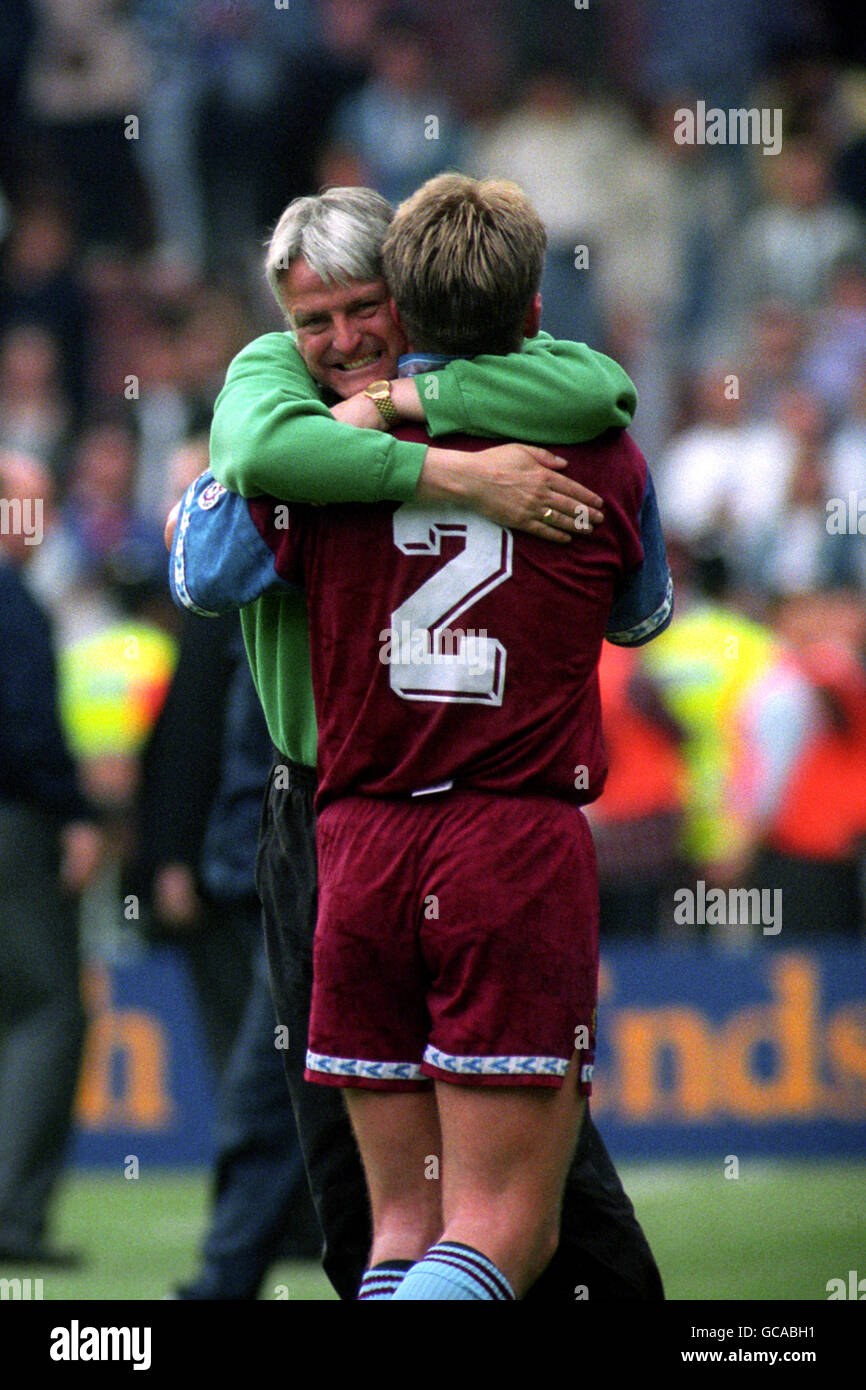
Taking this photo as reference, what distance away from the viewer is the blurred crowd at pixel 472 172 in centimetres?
1135

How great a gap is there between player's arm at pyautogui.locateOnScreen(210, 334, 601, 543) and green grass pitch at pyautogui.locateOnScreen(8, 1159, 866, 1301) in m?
3.04

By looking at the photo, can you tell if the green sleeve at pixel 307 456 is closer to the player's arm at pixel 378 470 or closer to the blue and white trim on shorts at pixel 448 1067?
the player's arm at pixel 378 470

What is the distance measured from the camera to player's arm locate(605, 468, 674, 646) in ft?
11.8

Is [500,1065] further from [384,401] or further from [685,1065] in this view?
[685,1065]

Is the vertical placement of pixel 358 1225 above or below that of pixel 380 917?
below

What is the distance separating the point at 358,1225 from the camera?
12.8 ft

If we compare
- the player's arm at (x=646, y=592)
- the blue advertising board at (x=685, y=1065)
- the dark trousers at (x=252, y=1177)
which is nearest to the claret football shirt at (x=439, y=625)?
the player's arm at (x=646, y=592)

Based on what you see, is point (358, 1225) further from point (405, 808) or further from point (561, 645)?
point (561, 645)

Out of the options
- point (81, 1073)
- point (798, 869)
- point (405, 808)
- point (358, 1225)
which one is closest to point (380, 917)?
point (405, 808)

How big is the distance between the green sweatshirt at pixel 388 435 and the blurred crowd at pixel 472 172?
6.66 m

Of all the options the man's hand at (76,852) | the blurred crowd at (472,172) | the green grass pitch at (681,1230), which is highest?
the blurred crowd at (472,172)

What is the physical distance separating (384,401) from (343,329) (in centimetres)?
26

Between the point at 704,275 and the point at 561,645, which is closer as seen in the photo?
the point at 561,645

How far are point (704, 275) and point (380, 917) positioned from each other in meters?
9.87
